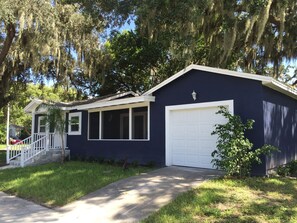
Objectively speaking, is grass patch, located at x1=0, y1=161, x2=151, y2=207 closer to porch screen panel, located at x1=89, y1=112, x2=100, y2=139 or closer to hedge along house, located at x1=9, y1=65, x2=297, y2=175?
hedge along house, located at x1=9, y1=65, x2=297, y2=175

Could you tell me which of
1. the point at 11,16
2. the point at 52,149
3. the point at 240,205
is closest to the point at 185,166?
the point at 240,205

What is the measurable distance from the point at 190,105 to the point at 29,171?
21.6ft

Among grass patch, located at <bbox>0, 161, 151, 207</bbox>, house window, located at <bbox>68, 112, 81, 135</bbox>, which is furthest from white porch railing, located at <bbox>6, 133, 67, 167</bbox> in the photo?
grass patch, located at <bbox>0, 161, 151, 207</bbox>

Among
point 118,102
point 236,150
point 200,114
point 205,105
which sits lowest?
point 236,150

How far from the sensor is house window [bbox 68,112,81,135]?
16.6m

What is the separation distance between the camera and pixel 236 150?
884 centimetres

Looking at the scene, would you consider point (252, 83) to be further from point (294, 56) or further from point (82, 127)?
point (82, 127)

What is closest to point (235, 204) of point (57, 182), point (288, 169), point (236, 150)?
point (236, 150)

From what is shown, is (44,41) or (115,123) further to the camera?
(115,123)

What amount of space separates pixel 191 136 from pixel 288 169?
131 inches

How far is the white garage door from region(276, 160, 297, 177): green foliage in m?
2.16

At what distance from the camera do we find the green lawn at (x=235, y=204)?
609 centimetres

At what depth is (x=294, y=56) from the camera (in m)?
15.6

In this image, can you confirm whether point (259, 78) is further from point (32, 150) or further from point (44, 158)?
point (32, 150)
